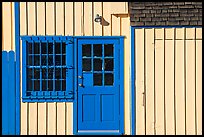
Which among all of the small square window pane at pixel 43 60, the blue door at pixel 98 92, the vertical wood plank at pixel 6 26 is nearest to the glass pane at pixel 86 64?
the blue door at pixel 98 92

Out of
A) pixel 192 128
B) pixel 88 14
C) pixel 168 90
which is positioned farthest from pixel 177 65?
pixel 88 14

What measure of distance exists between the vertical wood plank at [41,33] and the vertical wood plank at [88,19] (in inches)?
35.5

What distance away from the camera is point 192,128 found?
1160 cm

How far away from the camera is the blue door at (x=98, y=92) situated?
1186 cm

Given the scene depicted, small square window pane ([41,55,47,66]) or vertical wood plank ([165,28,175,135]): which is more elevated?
small square window pane ([41,55,47,66])

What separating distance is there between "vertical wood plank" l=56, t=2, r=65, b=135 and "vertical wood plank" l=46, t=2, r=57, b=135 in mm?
86

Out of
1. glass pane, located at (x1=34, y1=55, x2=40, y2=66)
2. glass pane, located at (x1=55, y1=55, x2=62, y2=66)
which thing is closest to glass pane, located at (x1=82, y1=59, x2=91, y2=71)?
glass pane, located at (x1=55, y1=55, x2=62, y2=66)

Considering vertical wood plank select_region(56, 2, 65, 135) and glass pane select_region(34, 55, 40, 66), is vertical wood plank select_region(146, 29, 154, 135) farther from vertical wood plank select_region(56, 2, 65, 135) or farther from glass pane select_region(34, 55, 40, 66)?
glass pane select_region(34, 55, 40, 66)

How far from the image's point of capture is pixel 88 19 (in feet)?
38.8

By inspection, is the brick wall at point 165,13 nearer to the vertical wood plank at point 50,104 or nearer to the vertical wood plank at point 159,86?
the vertical wood plank at point 159,86

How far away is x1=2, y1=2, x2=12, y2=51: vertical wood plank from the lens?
11898mm

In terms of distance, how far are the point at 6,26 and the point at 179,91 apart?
13.0 ft

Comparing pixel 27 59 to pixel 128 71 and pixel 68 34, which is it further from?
pixel 128 71

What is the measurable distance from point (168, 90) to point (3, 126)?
3.62m
